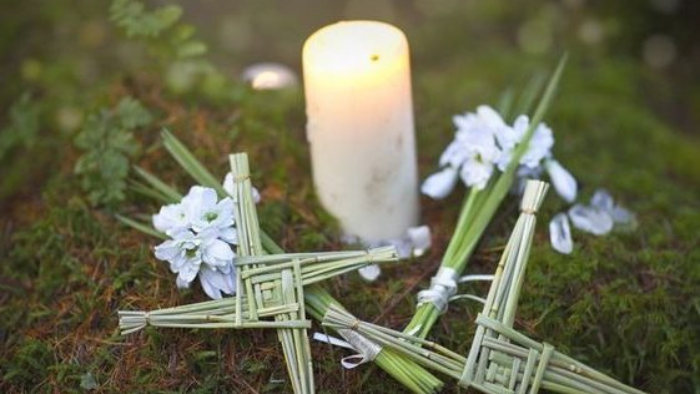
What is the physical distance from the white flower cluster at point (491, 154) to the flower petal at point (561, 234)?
0.17 ft

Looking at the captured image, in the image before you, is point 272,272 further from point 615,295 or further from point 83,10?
point 83,10

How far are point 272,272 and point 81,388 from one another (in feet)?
1.23

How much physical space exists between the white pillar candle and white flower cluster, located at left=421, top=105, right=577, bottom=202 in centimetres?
7

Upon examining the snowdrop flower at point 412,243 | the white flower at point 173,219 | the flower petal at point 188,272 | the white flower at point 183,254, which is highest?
the white flower at point 173,219

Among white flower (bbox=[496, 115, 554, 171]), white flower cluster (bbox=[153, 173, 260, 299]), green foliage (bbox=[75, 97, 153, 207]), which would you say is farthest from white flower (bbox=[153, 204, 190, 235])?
white flower (bbox=[496, 115, 554, 171])

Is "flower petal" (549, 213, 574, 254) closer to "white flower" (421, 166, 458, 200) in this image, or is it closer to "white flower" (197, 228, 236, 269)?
"white flower" (421, 166, 458, 200)

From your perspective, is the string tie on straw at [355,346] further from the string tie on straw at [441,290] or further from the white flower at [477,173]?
the white flower at [477,173]

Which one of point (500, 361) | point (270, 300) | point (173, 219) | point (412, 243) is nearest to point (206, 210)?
point (173, 219)

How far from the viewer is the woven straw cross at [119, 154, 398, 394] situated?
52.8 inches

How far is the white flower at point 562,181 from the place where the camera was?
64.4 inches

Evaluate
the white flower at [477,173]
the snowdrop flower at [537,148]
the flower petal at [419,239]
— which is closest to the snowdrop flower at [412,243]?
the flower petal at [419,239]

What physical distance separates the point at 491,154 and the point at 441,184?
0.13 m

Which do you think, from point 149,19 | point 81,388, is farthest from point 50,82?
point 81,388

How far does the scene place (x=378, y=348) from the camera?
134 centimetres
